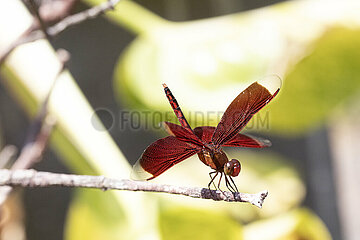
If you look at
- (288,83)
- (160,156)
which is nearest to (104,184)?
(160,156)

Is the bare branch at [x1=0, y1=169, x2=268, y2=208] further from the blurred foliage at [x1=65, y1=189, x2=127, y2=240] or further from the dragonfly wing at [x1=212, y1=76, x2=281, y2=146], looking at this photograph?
the blurred foliage at [x1=65, y1=189, x2=127, y2=240]

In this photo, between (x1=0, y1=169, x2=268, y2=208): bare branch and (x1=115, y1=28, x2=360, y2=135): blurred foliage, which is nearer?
(x1=0, y1=169, x2=268, y2=208): bare branch

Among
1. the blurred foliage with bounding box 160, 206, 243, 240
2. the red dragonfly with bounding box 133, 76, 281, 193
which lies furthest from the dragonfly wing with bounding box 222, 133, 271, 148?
the blurred foliage with bounding box 160, 206, 243, 240

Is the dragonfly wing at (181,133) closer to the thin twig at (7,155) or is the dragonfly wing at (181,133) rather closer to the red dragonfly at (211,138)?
the red dragonfly at (211,138)

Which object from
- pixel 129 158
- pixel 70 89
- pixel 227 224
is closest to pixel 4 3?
pixel 70 89

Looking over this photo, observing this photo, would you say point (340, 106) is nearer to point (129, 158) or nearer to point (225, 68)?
point (225, 68)

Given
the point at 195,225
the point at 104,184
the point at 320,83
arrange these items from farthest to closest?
the point at 320,83
the point at 195,225
the point at 104,184

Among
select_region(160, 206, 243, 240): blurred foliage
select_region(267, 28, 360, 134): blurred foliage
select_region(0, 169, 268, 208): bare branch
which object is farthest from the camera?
select_region(267, 28, 360, 134): blurred foliage

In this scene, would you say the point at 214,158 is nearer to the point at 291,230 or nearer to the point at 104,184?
the point at 104,184
